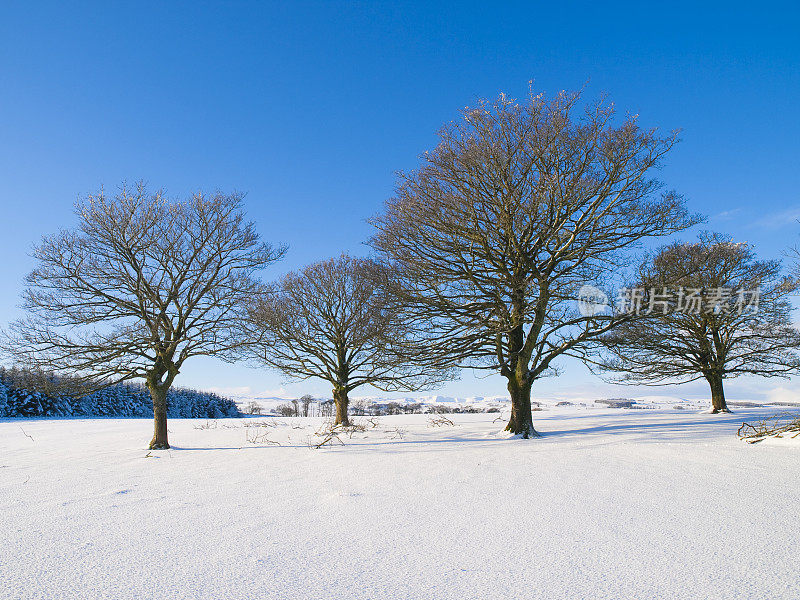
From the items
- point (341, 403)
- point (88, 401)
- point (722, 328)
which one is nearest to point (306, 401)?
point (88, 401)

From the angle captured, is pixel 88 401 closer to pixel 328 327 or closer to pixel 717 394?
pixel 328 327

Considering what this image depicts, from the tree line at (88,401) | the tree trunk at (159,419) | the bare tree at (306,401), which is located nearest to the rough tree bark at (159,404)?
the tree trunk at (159,419)

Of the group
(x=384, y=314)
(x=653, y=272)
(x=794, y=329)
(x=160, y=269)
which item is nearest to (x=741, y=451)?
(x=653, y=272)

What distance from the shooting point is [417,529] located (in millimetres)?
3549

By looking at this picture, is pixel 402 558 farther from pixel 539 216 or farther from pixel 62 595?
pixel 539 216

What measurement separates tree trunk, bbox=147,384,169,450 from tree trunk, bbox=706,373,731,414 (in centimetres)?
2087

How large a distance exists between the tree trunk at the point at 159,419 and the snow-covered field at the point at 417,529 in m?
3.31

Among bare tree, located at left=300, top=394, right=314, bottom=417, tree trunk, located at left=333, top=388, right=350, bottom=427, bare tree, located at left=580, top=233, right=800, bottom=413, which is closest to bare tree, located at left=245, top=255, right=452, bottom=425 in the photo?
tree trunk, located at left=333, top=388, right=350, bottom=427

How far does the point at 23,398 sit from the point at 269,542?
38.6 metres

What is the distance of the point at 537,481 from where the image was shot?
5.35 meters

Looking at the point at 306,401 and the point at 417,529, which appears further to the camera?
the point at 306,401

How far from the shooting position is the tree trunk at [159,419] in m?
10.5

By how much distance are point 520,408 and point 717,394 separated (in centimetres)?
1287

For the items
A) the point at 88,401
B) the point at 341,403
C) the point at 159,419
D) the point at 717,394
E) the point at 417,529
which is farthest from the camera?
the point at 88,401
